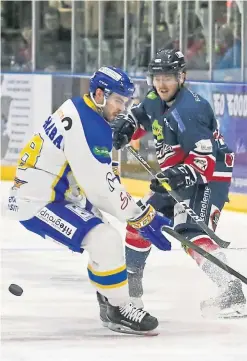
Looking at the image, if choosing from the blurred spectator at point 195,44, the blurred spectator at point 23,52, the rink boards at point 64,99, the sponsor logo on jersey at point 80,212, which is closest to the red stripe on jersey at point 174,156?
the sponsor logo on jersey at point 80,212

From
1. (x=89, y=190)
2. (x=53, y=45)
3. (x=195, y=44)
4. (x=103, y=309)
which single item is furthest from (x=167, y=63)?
(x=53, y=45)

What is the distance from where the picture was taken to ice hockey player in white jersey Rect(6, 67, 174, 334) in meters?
4.28

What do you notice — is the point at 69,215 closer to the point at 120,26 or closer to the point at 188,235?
the point at 188,235

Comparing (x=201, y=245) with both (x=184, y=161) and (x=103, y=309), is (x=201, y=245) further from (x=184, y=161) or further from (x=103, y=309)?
(x=103, y=309)

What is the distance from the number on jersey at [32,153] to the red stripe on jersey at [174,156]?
73cm

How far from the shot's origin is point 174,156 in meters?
4.99

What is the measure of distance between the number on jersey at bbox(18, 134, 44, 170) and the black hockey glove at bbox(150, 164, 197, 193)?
24.0 inches

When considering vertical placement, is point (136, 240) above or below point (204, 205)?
below

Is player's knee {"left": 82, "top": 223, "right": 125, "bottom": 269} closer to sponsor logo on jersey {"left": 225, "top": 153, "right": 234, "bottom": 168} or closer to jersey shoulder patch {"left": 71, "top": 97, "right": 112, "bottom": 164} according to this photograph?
jersey shoulder patch {"left": 71, "top": 97, "right": 112, "bottom": 164}

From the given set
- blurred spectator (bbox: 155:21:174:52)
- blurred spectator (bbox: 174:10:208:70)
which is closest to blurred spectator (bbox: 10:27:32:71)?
blurred spectator (bbox: 155:21:174:52)

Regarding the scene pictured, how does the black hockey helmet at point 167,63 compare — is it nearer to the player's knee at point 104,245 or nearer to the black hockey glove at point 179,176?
the black hockey glove at point 179,176

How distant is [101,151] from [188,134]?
0.64 metres

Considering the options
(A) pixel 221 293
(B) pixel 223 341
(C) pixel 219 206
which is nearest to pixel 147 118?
(C) pixel 219 206

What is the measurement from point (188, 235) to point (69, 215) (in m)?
0.70
